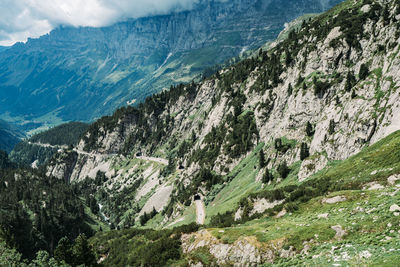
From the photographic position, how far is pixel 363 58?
92000 mm

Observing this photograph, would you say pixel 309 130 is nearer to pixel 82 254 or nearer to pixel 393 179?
pixel 393 179

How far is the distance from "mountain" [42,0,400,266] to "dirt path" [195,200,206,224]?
98 cm

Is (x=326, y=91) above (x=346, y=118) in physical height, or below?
above

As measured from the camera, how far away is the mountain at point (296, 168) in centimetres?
3206

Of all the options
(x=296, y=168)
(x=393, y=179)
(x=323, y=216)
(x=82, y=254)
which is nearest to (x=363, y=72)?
(x=296, y=168)

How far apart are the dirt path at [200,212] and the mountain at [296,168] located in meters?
0.98

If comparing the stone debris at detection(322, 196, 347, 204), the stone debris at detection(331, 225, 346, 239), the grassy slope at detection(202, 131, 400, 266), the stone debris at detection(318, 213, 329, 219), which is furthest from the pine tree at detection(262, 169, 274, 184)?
the stone debris at detection(331, 225, 346, 239)

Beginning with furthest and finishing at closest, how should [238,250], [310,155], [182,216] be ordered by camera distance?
[182,216] → [310,155] → [238,250]

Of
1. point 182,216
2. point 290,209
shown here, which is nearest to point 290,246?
point 290,209

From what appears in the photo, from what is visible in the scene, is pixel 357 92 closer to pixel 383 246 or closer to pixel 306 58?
pixel 306 58

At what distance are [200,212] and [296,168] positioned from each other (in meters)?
45.2

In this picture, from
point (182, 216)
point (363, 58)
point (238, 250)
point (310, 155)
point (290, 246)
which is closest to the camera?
point (290, 246)

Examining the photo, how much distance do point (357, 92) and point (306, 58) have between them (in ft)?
142

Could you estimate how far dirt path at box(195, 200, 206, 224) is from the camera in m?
98.9
